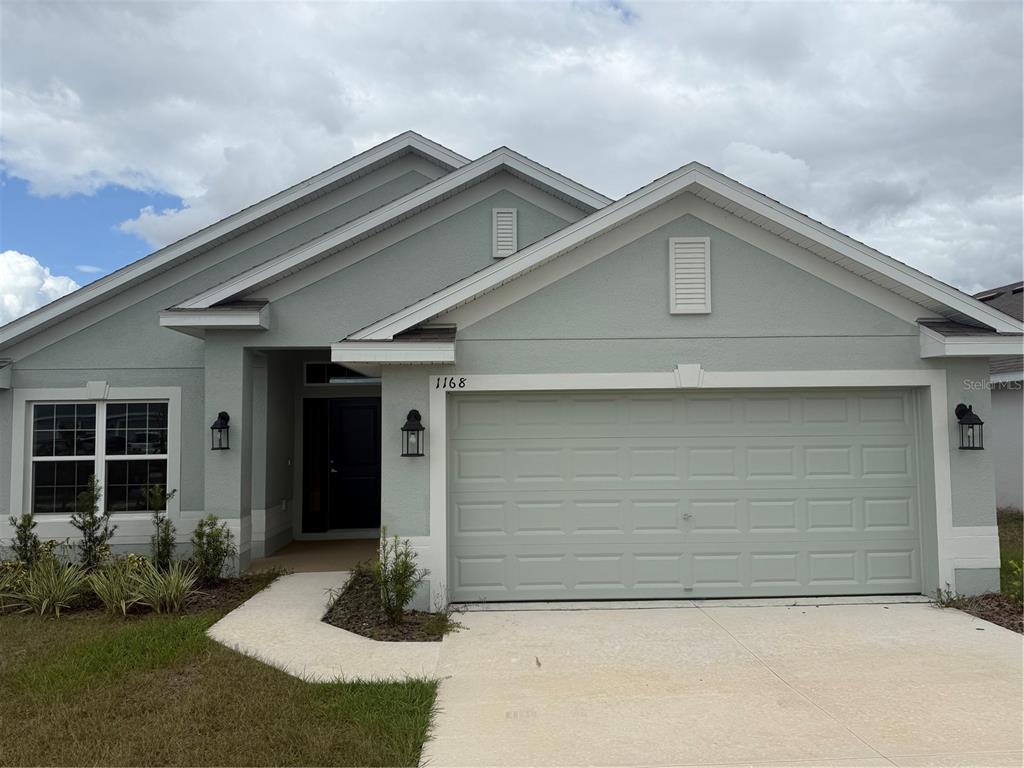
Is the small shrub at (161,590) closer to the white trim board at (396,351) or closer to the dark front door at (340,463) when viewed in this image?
the white trim board at (396,351)

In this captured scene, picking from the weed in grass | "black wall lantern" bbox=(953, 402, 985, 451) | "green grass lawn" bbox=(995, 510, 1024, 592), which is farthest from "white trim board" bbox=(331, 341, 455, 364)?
"green grass lawn" bbox=(995, 510, 1024, 592)

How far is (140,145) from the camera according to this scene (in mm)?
16031

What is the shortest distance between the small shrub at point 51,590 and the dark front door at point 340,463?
4.45 m

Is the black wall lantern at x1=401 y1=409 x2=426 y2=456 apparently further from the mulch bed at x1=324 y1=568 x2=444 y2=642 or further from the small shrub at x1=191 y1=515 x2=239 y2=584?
the small shrub at x1=191 y1=515 x2=239 y2=584

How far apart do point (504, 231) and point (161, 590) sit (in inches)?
256

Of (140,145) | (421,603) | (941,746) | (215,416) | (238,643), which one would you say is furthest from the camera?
(140,145)

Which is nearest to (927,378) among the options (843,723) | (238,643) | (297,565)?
(843,723)

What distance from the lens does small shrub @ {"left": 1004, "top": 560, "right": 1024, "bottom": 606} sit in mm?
7562

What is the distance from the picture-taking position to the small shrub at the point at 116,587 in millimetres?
7609

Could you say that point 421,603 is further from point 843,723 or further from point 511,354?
point 843,723

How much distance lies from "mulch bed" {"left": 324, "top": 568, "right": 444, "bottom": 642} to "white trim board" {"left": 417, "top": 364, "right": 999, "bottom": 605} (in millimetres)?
1092

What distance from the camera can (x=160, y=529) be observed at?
9.45 m

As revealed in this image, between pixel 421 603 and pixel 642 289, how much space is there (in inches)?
162

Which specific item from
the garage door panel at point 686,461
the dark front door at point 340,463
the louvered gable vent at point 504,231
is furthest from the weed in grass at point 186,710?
the louvered gable vent at point 504,231
